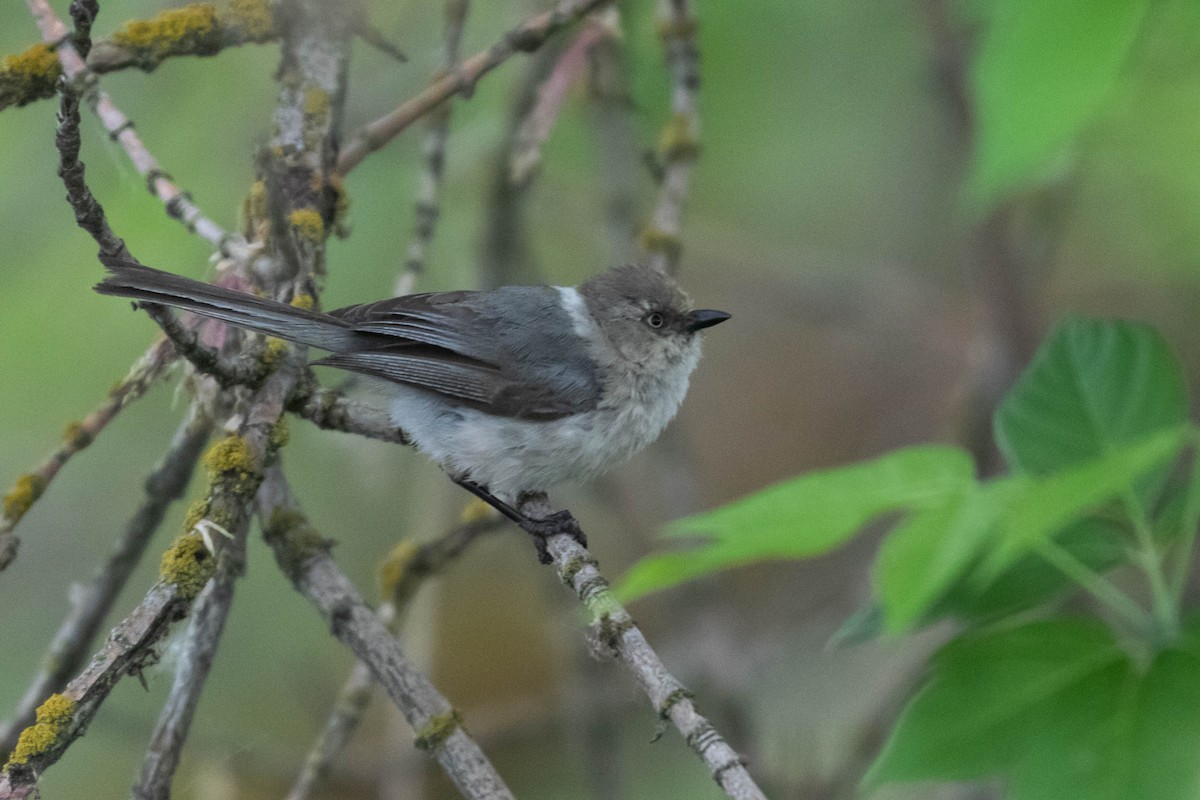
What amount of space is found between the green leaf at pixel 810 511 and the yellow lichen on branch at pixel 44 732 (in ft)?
3.02

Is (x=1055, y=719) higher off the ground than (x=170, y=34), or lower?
lower

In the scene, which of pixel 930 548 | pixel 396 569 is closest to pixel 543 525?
pixel 396 569

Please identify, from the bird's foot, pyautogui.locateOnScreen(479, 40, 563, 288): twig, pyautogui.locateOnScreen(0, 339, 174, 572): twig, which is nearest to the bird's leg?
the bird's foot

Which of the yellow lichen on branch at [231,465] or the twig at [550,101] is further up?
the twig at [550,101]

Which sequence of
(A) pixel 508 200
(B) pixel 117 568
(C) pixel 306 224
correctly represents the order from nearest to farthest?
(C) pixel 306 224 → (B) pixel 117 568 → (A) pixel 508 200

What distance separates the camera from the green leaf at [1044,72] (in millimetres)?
2127

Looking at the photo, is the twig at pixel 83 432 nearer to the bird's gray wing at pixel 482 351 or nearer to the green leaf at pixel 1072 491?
the bird's gray wing at pixel 482 351

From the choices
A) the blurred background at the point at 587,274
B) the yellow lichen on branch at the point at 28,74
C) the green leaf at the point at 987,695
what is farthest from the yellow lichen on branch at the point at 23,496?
the green leaf at the point at 987,695

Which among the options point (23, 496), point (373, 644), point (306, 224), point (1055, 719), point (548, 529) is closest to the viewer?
point (1055, 719)

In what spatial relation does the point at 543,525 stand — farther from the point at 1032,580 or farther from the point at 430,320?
the point at 1032,580

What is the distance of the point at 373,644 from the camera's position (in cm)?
244

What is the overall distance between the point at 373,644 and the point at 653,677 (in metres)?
0.78

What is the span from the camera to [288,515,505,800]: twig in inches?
113

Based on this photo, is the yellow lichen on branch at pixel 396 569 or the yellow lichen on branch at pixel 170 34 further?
the yellow lichen on branch at pixel 396 569
